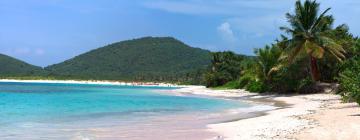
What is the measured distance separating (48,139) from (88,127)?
12.5 ft

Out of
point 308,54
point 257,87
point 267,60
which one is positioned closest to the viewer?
point 308,54

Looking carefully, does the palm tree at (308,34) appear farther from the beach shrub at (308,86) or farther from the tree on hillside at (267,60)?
the tree on hillside at (267,60)

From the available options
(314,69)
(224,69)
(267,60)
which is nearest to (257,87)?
(267,60)

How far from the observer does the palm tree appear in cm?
3984

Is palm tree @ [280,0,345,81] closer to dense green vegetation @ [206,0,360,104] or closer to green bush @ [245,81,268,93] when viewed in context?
dense green vegetation @ [206,0,360,104]

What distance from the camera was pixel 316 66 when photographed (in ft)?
141

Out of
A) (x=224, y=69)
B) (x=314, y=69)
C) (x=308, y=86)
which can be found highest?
(x=224, y=69)

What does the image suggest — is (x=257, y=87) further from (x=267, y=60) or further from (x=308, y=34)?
(x=308, y=34)

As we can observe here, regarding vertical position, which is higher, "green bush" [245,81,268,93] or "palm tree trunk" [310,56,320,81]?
"palm tree trunk" [310,56,320,81]

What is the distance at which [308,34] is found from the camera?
40.7m

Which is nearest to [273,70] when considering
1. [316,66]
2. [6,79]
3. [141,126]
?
[316,66]

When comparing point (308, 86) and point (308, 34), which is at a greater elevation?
point (308, 34)

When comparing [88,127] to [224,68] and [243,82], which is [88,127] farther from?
[224,68]

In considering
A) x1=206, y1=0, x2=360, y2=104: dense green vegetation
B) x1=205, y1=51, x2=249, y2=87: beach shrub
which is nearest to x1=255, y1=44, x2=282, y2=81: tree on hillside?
x1=206, y1=0, x2=360, y2=104: dense green vegetation
